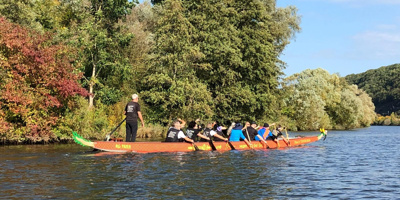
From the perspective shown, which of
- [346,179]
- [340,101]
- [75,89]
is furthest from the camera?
[340,101]

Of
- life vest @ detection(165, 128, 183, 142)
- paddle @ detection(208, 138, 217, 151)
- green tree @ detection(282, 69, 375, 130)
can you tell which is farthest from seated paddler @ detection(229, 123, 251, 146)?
green tree @ detection(282, 69, 375, 130)

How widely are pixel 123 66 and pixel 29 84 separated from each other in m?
11.3

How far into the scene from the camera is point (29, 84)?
98.0 feet

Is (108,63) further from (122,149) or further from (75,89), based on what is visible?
(122,149)

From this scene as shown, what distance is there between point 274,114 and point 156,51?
1463 centimetres

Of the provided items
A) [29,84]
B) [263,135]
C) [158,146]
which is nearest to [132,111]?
[158,146]

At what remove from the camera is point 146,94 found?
135 feet

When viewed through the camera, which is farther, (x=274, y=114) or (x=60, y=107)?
(x=274, y=114)

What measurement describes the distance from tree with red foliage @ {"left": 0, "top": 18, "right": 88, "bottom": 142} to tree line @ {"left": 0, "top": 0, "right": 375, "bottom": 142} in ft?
0.21

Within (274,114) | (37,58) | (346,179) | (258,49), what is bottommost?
(346,179)

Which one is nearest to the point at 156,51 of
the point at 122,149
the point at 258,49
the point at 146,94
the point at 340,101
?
the point at 146,94

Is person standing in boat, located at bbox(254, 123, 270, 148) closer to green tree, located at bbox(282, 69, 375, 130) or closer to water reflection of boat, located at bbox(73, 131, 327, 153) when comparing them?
water reflection of boat, located at bbox(73, 131, 327, 153)

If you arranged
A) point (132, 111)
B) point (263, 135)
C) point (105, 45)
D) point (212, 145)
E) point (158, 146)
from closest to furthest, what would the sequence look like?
point (132, 111) < point (158, 146) < point (212, 145) < point (263, 135) < point (105, 45)

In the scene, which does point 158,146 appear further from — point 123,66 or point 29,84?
point 123,66
